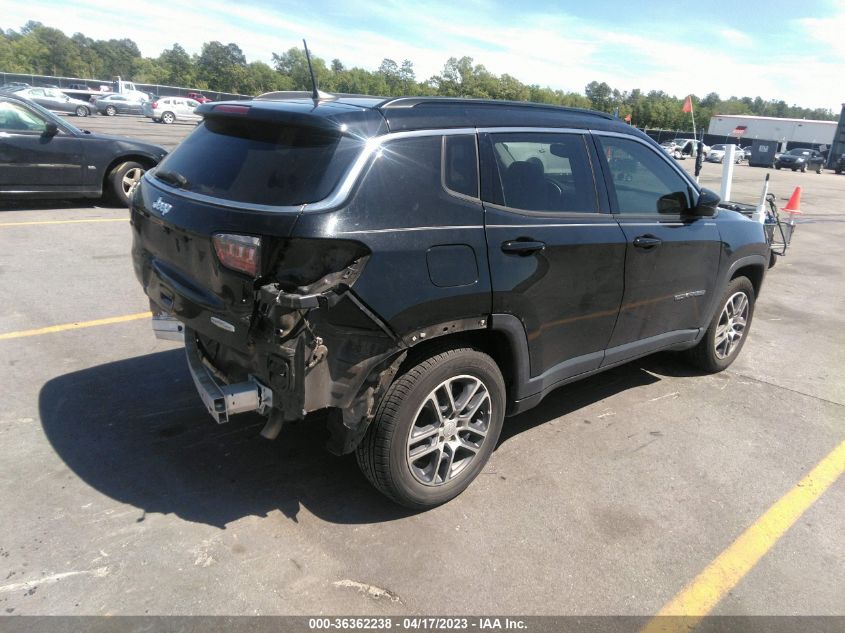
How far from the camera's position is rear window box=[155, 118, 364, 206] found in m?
2.68

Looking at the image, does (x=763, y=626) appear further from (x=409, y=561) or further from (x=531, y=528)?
(x=409, y=561)

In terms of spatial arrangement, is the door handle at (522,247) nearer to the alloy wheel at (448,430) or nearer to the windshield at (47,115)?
the alloy wheel at (448,430)

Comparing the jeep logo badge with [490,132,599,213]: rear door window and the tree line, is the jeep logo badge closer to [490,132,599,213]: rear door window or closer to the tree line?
[490,132,599,213]: rear door window

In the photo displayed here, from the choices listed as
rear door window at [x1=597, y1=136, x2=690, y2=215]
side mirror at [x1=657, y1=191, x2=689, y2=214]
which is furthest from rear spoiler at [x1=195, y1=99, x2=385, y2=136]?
side mirror at [x1=657, y1=191, x2=689, y2=214]

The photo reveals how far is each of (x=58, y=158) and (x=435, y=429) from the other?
8.61 meters

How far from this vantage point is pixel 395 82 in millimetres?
75938

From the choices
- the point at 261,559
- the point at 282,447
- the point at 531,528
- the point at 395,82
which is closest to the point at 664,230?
the point at 531,528

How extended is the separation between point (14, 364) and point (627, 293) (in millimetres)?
4153

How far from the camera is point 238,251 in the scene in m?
2.62

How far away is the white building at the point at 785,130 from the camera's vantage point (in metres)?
58.8

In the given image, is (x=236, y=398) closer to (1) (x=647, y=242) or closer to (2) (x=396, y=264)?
(2) (x=396, y=264)

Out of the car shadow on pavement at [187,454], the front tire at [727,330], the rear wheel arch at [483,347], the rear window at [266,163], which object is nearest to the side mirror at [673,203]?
the front tire at [727,330]

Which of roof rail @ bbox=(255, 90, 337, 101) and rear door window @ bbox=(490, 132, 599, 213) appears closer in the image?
rear door window @ bbox=(490, 132, 599, 213)

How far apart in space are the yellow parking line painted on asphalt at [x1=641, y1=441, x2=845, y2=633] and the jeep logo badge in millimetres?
2782
